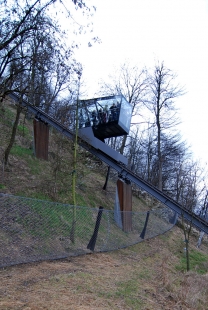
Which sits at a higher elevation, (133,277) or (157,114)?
(157,114)

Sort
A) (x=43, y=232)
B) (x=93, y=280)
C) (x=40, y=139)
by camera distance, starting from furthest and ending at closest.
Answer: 1. (x=40, y=139)
2. (x=43, y=232)
3. (x=93, y=280)

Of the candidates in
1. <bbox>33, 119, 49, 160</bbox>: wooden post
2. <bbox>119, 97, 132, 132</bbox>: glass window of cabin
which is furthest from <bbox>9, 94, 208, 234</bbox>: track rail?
<bbox>119, 97, 132, 132</bbox>: glass window of cabin

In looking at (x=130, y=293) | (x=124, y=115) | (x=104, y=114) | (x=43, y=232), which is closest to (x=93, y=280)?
(x=130, y=293)

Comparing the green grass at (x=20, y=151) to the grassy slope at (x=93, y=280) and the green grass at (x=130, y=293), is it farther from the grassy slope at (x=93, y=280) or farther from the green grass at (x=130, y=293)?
the green grass at (x=130, y=293)

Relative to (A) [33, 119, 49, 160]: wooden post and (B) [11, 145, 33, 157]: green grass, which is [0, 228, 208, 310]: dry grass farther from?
(A) [33, 119, 49, 160]: wooden post

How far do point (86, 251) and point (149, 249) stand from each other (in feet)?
16.1

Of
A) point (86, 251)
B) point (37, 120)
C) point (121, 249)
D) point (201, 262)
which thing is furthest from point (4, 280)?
point (37, 120)

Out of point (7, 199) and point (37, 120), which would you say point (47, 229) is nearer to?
point (7, 199)

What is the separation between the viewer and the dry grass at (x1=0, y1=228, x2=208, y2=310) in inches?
178

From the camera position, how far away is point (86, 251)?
30.0 feet

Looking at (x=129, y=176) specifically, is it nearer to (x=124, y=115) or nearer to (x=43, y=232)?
(x=124, y=115)

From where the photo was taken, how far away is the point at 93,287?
18.4 ft

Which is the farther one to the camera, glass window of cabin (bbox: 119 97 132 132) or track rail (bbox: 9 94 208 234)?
glass window of cabin (bbox: 119 97 132 132)

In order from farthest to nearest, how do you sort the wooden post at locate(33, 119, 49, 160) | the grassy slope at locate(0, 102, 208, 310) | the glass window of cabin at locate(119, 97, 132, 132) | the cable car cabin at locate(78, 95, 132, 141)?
the glass window of cabin at locate(119, 97, 132, 132), the cable car cabin at locate(78, 95, 132, 141), the wooden post at locate(33, 119, 49, 160), the grassy slope at locate(0, 102, 208, 310)
